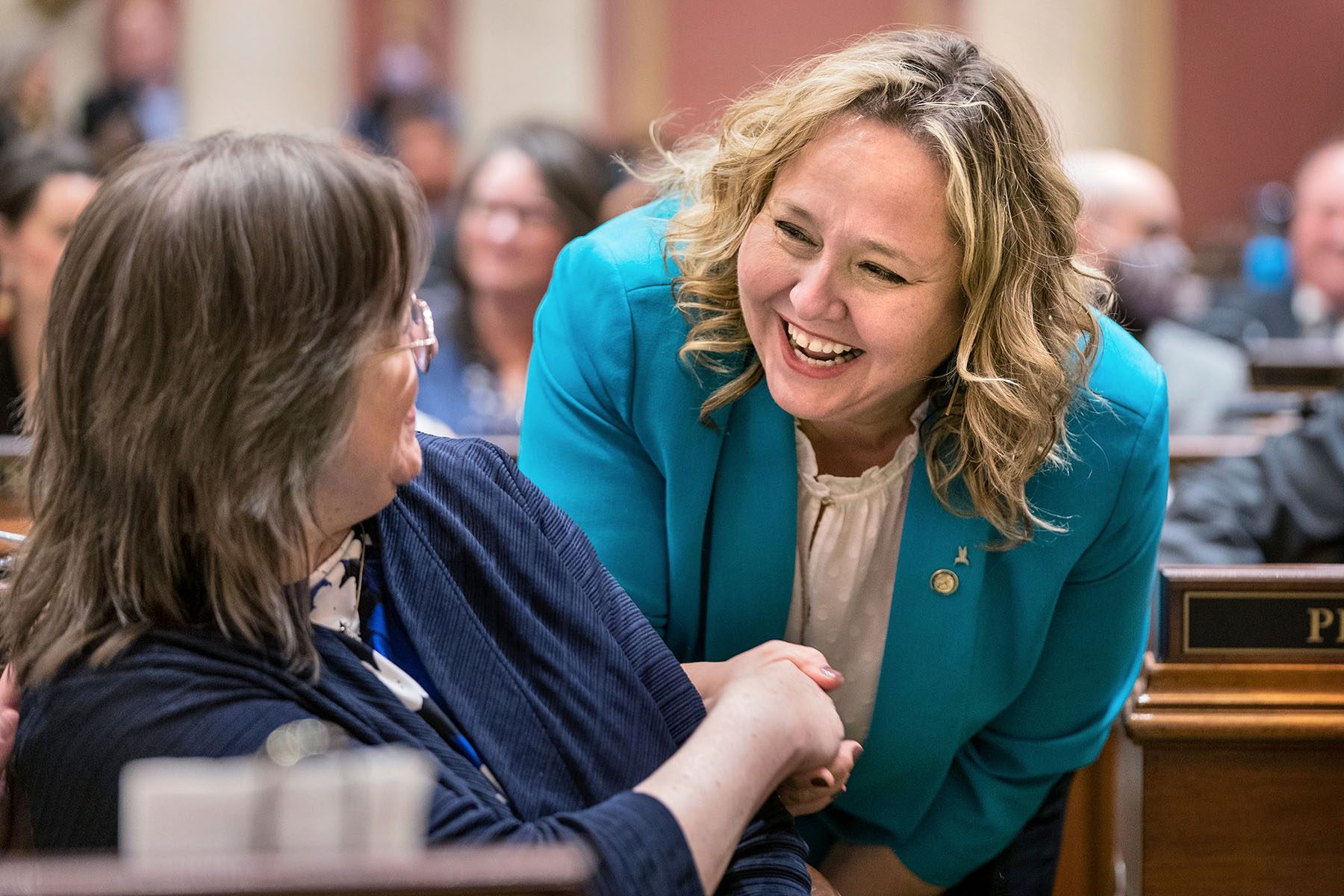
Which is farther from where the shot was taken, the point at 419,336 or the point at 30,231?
the point at 30,231

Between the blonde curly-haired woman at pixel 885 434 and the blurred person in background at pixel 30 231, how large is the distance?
200 cm

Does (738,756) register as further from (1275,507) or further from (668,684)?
(1275,507)

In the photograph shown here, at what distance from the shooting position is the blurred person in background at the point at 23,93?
6.59 m

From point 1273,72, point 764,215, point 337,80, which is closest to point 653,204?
point 764,215

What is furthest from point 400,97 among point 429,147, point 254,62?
point 254,62

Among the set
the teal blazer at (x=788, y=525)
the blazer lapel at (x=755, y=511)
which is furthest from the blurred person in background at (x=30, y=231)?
the blazer lapel at (x=755, y=511)

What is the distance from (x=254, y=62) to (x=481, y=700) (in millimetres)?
7862

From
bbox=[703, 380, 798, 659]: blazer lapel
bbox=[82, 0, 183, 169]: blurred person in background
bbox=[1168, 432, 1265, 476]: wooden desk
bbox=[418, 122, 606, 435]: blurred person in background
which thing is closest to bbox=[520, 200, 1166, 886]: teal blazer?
bbox=[703, 380, 798, 659]: blazer lapel

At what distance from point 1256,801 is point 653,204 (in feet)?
3.73

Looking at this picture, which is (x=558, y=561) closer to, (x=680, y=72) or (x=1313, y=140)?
(x=680, y=72)

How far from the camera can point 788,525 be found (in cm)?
181

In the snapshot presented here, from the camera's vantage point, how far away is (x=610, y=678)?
1532 mm

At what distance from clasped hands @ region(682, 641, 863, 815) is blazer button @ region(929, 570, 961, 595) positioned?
0.23 m

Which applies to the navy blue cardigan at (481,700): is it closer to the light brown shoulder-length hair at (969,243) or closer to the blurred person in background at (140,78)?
the light brown shoulder-length hair at (969,243)
